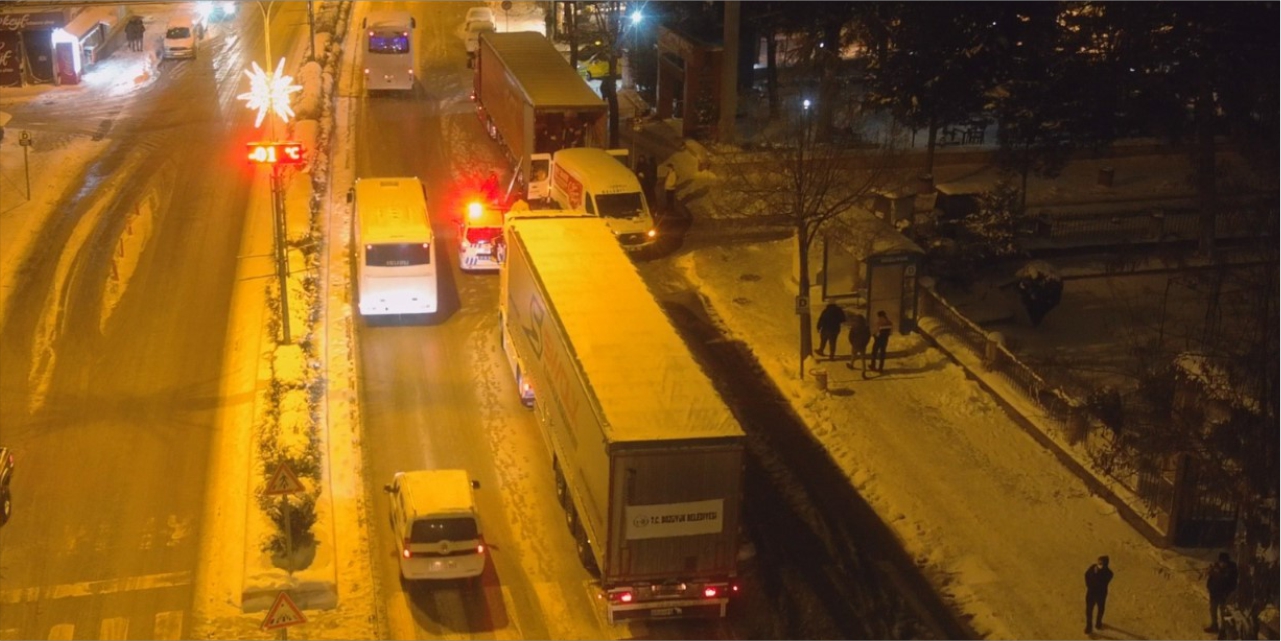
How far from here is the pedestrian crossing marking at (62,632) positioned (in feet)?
61.3

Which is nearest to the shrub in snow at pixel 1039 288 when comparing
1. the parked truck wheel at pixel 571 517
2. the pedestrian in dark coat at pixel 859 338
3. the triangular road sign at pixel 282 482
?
the pedestrian in dark coat at pixel 859 338

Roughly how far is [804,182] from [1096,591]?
11.7 m

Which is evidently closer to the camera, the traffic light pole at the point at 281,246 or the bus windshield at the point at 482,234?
the traffic light pole at the point at 281,246

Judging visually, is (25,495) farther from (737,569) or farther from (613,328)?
(737,569)

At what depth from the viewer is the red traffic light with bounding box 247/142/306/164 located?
26.8m

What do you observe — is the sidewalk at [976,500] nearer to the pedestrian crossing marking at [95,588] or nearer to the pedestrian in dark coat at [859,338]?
the pedestrian in dark coat at [859,338]

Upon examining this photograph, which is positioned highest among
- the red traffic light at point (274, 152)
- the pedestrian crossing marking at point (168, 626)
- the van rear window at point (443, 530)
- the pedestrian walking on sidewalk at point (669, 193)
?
the red traffic light at point (274, 152)

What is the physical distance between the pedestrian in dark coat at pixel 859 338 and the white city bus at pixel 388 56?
91.3 feet

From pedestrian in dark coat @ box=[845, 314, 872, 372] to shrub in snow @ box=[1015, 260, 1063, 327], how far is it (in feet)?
14.5

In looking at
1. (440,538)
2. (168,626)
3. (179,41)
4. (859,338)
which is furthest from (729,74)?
(168,626)

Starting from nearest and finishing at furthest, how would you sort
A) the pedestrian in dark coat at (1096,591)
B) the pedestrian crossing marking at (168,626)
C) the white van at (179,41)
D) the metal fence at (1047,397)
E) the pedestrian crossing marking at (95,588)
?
the pedestrian crossing marking at (168,626), the pedestrian in dark coat at (1096,591), the pedestrian crossing marking at (95,588), the metal fence at (1047,397), the white van at (179,41)

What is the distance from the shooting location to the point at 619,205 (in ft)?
115

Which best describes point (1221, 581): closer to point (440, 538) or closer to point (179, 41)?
point (440, 538)

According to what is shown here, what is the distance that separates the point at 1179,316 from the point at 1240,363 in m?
12.5
